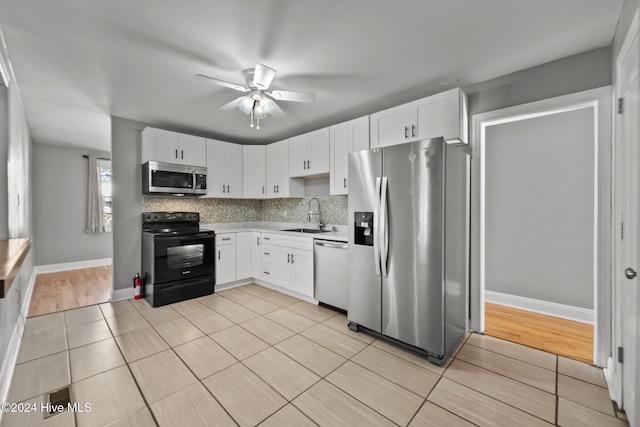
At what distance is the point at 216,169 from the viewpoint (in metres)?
4.39

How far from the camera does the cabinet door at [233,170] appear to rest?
4539 millimetres

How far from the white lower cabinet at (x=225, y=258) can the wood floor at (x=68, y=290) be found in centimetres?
153

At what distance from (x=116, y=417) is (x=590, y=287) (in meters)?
4.43

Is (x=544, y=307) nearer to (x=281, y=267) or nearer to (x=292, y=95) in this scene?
(x=281, y=267)

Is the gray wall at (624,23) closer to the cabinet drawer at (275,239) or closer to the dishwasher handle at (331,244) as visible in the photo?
the dishwasher handle at (331,244)

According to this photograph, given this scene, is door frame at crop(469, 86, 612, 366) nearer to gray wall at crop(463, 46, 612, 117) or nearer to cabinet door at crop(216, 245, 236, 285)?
gray wall at crop(463, 46, 612, 117)

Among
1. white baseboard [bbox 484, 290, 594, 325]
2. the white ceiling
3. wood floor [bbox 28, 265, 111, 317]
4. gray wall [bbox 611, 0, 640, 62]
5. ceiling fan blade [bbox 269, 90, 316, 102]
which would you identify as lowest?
wood floor [bbox 28, 265, 111, 317]

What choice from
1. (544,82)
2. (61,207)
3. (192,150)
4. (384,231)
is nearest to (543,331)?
(384,231)

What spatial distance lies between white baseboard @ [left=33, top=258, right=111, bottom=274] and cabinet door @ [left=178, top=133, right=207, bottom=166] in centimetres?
385

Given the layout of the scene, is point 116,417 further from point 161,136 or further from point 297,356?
point 161,136

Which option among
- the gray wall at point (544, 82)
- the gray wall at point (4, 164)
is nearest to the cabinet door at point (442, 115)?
the gray wall at point (544, 82)

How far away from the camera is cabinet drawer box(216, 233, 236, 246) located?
4141mm

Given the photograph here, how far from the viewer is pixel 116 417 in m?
1.67

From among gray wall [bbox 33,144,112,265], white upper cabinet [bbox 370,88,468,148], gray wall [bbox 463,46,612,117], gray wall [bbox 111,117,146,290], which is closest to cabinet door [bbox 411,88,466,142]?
white upper cabinet [bbox 370,88,468,148]
